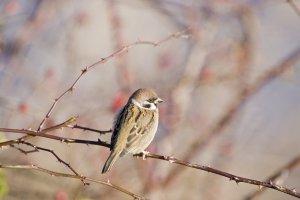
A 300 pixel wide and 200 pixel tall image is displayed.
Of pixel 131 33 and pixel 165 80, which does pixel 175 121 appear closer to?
pixel 165 80

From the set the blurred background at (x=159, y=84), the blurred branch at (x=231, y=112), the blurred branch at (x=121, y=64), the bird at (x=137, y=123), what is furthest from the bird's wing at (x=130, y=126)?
the blurred branch at (x=121, y=64)

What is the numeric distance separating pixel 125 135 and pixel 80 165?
340 cm

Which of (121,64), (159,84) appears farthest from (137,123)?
(159,84)

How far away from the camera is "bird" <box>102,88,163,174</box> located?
4723 millimetres

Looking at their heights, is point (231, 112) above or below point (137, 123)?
above

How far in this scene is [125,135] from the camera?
480cm

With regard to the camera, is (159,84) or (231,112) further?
(159,84)

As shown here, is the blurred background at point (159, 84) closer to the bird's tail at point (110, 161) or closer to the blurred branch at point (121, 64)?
the blurred branch at point (121, 64)

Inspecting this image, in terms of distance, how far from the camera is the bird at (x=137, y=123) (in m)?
4.72

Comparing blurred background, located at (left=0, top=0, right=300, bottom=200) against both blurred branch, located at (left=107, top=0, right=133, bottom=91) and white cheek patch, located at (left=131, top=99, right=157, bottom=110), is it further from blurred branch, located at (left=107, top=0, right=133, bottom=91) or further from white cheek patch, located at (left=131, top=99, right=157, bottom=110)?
white cheek patch, located at (left=131, top=99, right=157, bottom=110)

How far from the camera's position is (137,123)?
4977mm

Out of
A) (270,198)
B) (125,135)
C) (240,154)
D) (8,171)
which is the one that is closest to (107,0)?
(8,171)

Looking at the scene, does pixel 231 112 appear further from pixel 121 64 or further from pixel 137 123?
pixel 137 123

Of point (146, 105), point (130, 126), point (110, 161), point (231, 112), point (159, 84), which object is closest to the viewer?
point (110, 161)
